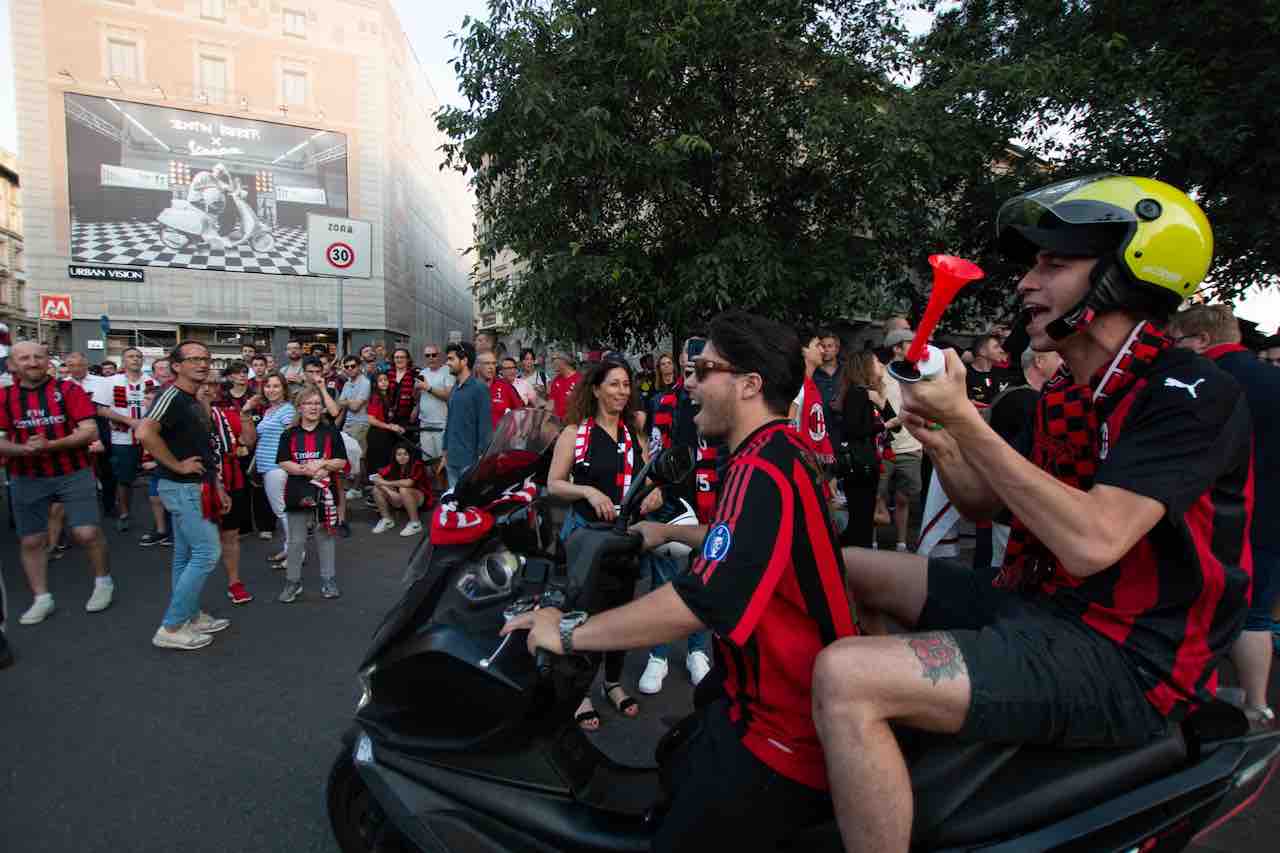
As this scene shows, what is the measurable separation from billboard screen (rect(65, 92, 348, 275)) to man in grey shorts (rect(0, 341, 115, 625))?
29187mm

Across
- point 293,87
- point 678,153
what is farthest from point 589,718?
point 293,87

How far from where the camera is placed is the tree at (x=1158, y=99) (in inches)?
306

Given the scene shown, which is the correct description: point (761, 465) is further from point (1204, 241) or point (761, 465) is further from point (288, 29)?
point (288, 29)

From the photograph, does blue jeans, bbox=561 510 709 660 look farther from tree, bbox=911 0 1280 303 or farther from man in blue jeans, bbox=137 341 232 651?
tree, bbox=911 0 1280 303

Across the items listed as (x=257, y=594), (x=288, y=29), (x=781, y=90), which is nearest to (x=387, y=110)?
(x=288, y=29)

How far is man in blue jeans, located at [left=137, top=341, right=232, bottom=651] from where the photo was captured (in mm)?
4281

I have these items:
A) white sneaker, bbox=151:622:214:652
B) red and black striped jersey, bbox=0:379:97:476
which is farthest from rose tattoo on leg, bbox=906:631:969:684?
red and black striped jersey, bbox=0:379:97:476

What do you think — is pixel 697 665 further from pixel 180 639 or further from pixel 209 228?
pixel 209 228

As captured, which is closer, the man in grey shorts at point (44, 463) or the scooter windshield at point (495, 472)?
the scooter windshield at point (495, 472)

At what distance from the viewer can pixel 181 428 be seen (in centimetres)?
445

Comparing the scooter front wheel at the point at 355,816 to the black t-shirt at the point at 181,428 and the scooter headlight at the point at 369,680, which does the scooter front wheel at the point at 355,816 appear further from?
the black t-shirt at the point at 181,428

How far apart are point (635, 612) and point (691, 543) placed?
65cm

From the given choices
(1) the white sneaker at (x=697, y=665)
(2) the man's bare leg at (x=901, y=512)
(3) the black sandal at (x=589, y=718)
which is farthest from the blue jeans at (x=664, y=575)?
(2) the man's bare leg at (x=901, y=512)

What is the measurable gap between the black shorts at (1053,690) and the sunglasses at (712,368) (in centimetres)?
75
